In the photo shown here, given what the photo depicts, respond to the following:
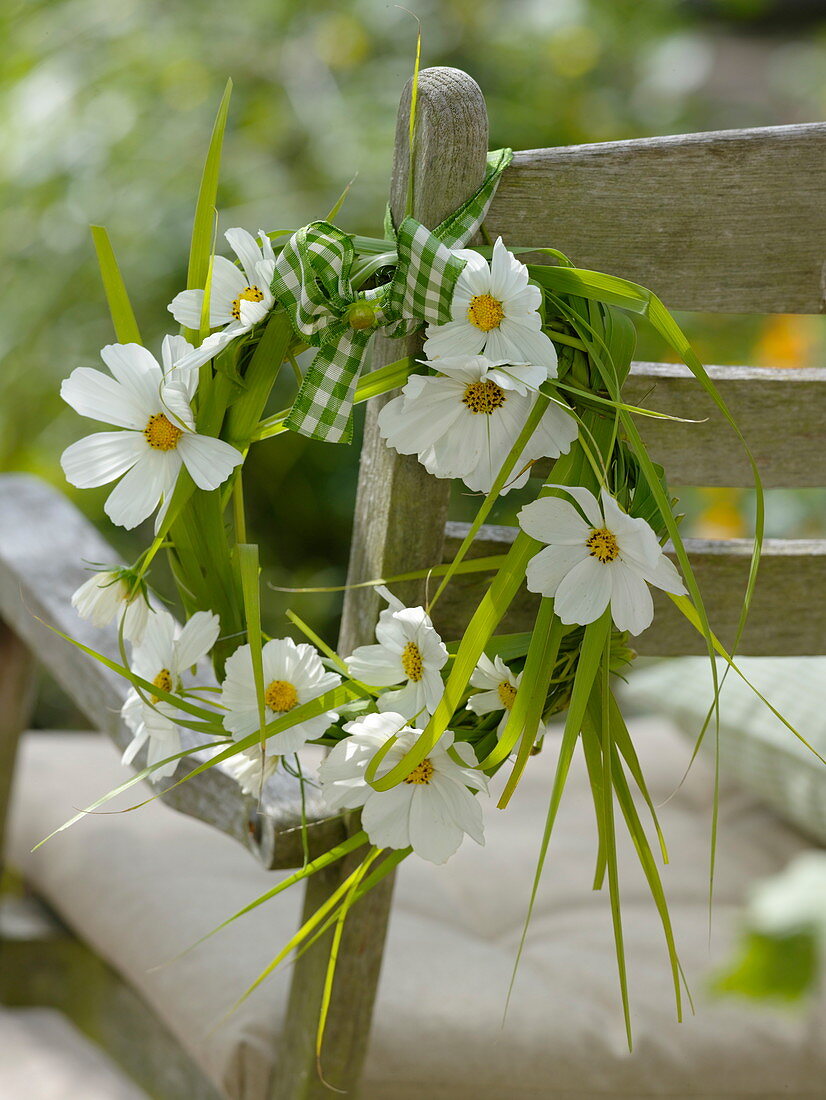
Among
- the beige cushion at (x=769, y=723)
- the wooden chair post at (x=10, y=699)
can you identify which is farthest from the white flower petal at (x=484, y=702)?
the wooden chair post at (x=10, y=699)

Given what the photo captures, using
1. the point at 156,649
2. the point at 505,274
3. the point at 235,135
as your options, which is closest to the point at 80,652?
the point at 156,649

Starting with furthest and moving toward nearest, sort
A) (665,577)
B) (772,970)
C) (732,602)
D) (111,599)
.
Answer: (772,970) → (732,602) → (111,599) → (665,577)

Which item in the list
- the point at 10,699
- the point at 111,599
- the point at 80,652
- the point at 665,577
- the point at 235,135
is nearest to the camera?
the point at 665,577

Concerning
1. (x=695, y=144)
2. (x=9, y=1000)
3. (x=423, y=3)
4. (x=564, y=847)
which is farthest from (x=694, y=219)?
(x=423, y=3)

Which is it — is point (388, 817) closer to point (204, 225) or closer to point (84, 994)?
point (204, 225)

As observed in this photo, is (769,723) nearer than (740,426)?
No
